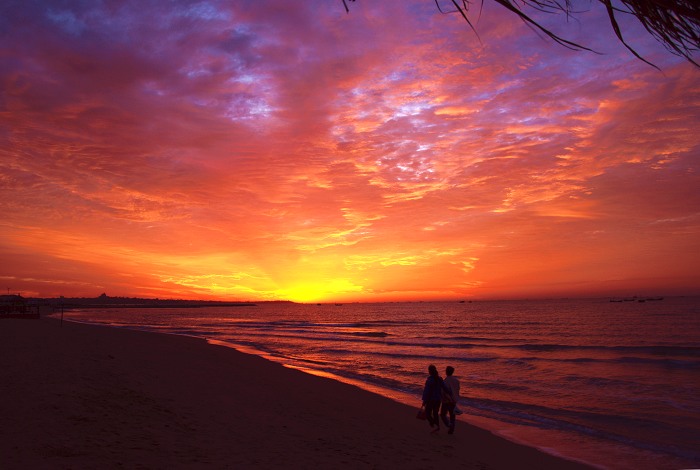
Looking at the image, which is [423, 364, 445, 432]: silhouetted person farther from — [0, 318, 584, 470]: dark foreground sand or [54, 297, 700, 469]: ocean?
[54, 297, 700, 469]: ocean

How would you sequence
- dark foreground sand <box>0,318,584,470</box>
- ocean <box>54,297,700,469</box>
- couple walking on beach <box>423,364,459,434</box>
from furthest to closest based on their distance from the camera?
1. ocean <box>54,297,700,469</box>
2. couple walking on beach <box>423,364,459,434</box>
3. dark foreground sand <box>0,318,584,470</box>

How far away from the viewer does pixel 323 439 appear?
32.8ft

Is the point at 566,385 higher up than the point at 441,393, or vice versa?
the point at 441,393

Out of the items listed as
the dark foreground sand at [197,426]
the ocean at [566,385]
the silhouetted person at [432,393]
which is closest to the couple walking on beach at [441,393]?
the silhouetted person at [432,393]

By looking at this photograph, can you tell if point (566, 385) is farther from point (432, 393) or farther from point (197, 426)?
point (197, 426)

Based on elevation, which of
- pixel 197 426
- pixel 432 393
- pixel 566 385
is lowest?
pixel 566 385

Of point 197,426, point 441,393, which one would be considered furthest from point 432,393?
point 197,426

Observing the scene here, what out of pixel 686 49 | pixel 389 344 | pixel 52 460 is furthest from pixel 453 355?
pixel 686 49

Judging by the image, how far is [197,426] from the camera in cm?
948

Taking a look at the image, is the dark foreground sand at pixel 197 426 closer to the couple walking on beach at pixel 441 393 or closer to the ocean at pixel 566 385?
the couple walking on beach at pixel 441 393

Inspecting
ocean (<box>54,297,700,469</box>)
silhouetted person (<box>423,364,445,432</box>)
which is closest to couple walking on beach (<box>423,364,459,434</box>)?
silhouetted person (<box>423,364,445,432</box>)

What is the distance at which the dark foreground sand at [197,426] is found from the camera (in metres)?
7.02

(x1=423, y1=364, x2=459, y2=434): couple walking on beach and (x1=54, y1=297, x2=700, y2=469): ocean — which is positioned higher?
(x1=423, y1=364, x2=459, y2=434): couple walking on beach

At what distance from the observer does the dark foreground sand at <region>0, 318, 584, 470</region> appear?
7.02 meters
